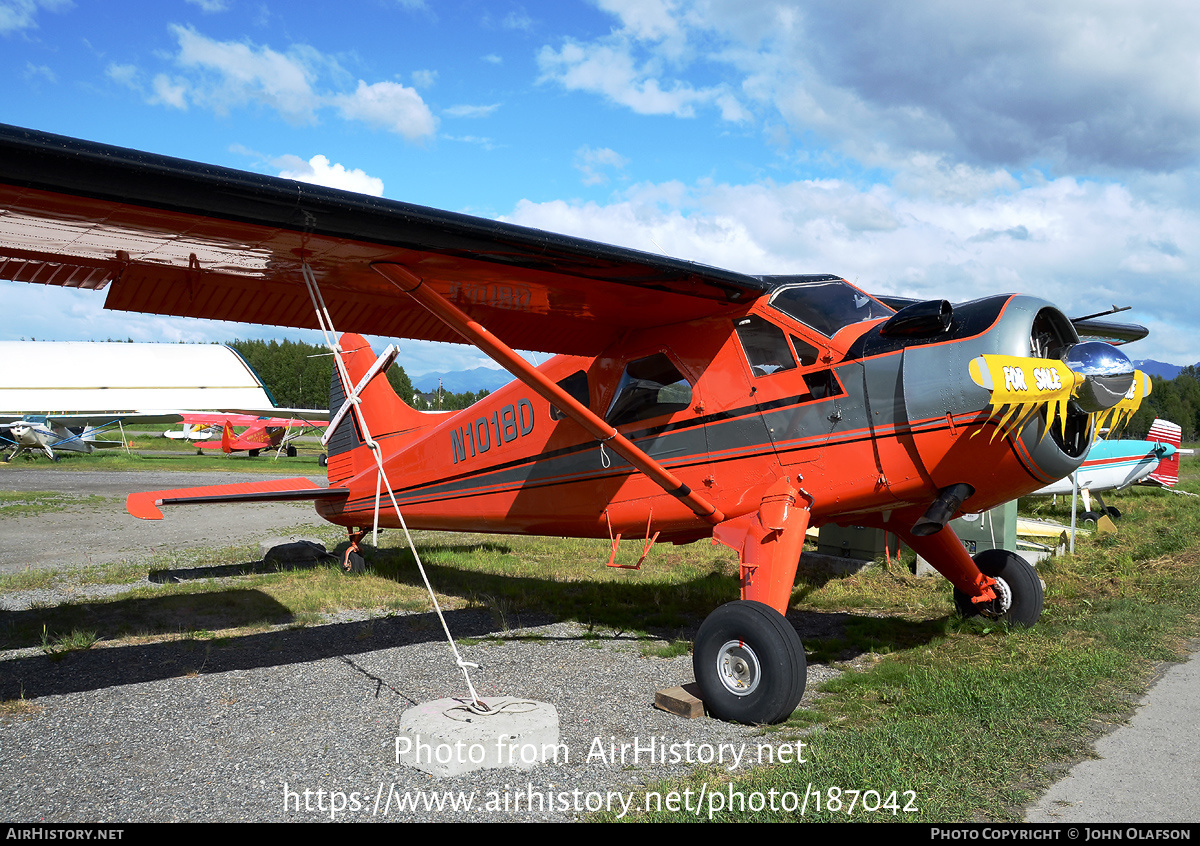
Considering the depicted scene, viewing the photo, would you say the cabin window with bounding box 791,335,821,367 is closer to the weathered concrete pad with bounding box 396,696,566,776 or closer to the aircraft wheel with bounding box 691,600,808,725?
the aircraft wheel with bounding box 691,600,808,725

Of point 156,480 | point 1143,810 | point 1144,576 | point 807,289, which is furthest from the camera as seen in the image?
point 156,480

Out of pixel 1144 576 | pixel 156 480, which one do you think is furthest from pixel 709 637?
pixel 156 480

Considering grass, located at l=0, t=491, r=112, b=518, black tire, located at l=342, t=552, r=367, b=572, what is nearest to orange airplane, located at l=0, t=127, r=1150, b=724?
black tire, located at l=342, t=552, r=367, b=572

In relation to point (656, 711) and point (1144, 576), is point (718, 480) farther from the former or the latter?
point (1144, 576)

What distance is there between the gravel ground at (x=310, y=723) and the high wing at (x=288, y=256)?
284 centimetres

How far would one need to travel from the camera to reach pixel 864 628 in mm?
7195

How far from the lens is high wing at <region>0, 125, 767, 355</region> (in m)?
3.81

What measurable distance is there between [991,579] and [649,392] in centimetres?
368

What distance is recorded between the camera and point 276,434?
42.4 meters

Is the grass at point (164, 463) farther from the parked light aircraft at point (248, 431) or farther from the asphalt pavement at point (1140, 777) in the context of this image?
the asphalt pavement at point (1140, 777)

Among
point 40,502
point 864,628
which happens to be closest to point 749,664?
point 864,628

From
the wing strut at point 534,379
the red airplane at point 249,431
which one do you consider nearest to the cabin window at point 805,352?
the wing strut at point 534,379

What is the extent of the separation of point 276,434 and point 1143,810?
146 ft

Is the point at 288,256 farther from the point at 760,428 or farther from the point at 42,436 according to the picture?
the point at 42,436
